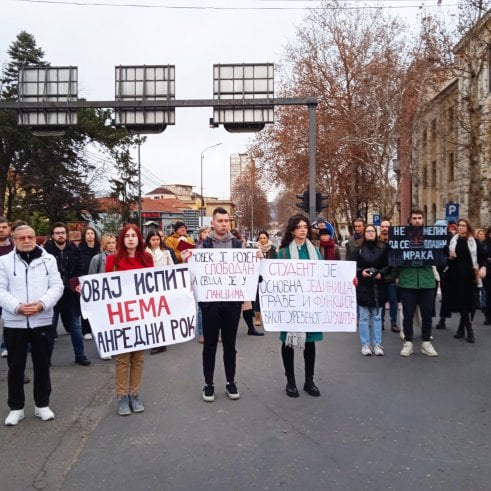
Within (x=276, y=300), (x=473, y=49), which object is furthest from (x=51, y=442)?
(x=473, y=49)

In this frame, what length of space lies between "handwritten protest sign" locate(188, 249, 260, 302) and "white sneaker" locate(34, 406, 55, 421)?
1825mm

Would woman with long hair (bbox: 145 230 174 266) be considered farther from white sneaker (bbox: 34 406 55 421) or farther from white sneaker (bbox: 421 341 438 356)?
white sneaker (bbox: 421 341 438 356)

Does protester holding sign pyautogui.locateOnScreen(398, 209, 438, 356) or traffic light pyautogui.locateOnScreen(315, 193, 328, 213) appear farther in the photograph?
traffic light pyautogui.locateOnScreen(315, 193, 328, 213)

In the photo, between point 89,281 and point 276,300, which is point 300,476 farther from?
point 89,281

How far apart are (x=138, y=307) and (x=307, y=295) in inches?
72.8

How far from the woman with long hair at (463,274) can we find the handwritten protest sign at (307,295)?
3.54 meters

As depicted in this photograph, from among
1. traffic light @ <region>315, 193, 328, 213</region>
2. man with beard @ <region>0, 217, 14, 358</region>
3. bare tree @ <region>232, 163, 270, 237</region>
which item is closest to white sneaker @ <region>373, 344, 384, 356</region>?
man with beard @ <region>0, 217, 14, 358</region>

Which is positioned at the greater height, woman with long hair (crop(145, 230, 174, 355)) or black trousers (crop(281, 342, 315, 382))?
woman with long hair (crop(145, 230, 174, 355))

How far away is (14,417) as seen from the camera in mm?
4699

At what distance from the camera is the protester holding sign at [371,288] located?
7172 millimetres

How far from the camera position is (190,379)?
606 centimetres

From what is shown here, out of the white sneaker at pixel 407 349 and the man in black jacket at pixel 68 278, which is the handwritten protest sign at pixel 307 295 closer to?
the white sneaker at pixel 407 349

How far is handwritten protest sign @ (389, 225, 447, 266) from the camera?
6.95m

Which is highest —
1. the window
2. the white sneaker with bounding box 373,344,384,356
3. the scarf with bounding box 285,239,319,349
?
the window
